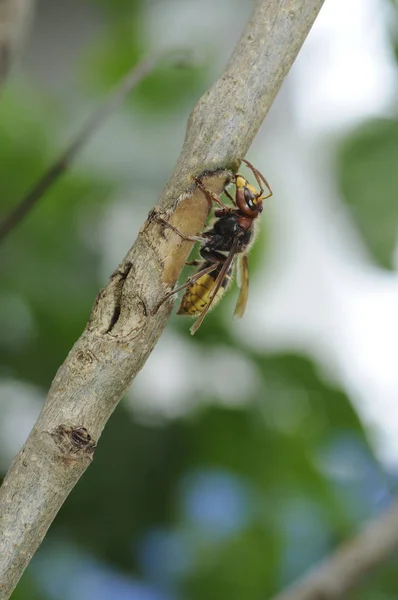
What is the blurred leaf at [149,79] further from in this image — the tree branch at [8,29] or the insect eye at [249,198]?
the insect eye at [249,198]

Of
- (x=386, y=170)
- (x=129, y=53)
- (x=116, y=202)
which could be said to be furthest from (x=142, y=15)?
(x=386, y=170)

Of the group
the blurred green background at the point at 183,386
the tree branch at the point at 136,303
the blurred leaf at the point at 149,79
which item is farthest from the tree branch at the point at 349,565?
the blurred leaf at the point at 149,79

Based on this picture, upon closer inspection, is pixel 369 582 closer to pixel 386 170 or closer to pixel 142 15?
pixel 386 170

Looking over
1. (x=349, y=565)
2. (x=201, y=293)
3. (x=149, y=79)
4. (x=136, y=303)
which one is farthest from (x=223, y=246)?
(x=149, y=79)

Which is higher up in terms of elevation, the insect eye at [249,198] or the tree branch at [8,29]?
the tree branch at [8,29]

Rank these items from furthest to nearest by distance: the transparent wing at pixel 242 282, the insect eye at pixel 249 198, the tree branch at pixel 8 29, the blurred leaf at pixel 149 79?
the blurred leaf at pixel 149 79, the tree branch at pixel 8 29, the transparent wing at pixel 242 282, the insect eye at pixel 249 198
